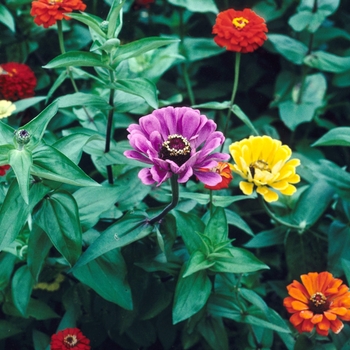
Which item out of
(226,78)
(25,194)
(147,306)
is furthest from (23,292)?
(226,78)

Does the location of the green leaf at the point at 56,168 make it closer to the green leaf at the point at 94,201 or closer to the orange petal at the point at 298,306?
the green leaf at the point at 94,201

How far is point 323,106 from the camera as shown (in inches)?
74.8

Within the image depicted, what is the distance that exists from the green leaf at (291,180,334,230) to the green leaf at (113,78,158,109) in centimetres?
50

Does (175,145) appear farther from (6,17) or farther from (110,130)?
(6,17)

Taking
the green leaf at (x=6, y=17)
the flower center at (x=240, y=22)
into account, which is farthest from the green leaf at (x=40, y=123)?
the green leaf at (x=6, y=17)

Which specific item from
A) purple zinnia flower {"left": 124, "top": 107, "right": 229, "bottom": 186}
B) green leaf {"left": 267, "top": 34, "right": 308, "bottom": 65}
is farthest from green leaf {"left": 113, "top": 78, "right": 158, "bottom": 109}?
green leaf {"left": 267, "top": 34, "right": 308, "bottom": 65}

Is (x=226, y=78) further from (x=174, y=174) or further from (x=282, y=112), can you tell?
(x=174, y=174)

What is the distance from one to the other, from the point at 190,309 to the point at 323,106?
1.08 m

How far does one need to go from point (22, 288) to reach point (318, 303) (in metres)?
0.59

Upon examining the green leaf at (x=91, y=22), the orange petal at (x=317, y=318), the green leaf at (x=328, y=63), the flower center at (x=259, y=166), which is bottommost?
the orange petal at (x=317, y=318)

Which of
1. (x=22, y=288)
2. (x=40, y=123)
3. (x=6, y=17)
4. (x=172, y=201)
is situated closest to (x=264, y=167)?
(x=172, y=201)

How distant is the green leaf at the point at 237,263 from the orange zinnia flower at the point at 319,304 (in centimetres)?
12

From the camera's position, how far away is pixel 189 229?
112 centimetres

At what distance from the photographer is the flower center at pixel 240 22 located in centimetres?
125
